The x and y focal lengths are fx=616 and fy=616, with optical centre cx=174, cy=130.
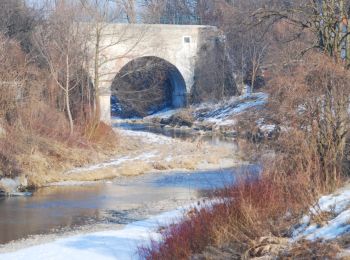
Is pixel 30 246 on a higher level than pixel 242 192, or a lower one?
lower

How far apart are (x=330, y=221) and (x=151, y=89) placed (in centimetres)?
3165

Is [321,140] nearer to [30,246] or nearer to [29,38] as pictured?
[30,246]

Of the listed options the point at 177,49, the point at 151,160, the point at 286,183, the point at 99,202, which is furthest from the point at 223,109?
the point at 286,183

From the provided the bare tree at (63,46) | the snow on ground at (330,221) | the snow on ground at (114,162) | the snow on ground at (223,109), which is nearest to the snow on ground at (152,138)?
the snow on ground at (114,162)

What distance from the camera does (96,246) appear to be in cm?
891

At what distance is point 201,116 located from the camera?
3503cm

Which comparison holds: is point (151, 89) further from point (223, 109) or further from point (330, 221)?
point (330, 221)

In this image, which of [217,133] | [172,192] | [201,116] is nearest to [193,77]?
[201,116]

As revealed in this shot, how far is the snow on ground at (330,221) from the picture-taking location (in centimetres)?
570

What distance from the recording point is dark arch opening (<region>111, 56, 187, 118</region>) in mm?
36969

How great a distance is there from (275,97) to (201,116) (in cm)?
2582

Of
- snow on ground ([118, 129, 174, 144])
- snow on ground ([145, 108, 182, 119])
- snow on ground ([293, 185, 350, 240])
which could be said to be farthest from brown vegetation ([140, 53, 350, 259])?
snow on ground ([145, 108, 182, 119])

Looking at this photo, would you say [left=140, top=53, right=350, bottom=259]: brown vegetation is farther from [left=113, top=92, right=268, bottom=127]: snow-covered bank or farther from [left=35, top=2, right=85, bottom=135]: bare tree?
[left=113, top=92, right=268, bottom=127]: snow-covered bank

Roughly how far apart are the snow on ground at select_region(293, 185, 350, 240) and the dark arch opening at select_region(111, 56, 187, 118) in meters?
29.2
